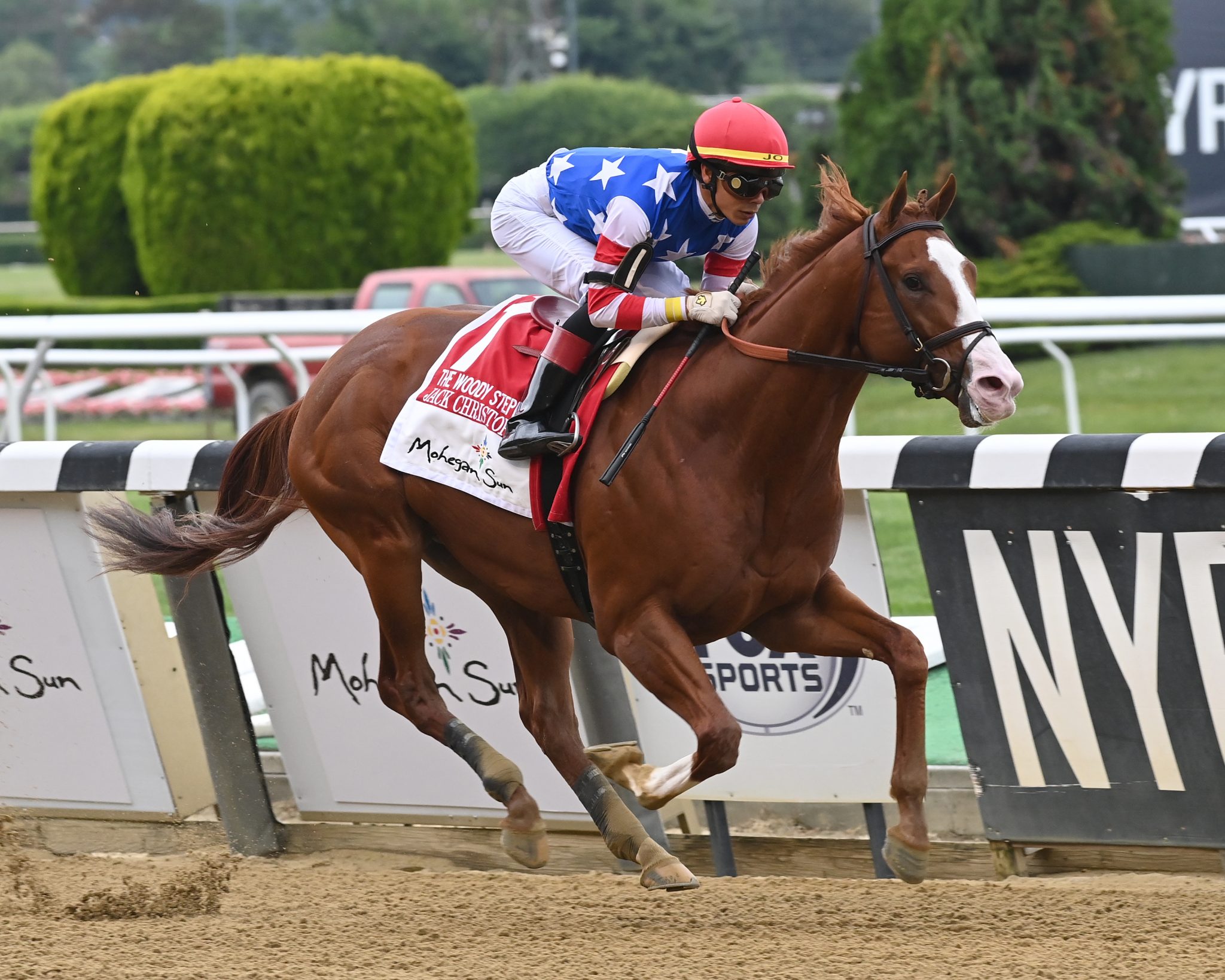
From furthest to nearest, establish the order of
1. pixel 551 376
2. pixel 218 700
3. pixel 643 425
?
pixel 218 700
pixel 551 376
pixel 643 425

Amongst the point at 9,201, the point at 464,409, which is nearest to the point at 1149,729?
the point at 464,409

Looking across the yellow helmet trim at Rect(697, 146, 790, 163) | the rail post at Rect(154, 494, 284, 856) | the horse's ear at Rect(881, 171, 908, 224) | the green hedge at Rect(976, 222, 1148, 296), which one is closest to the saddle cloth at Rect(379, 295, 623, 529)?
the yellow helmet trim at Rect(697, 146, 790, 163)

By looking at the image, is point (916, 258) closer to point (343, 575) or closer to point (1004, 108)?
point (343, 575)

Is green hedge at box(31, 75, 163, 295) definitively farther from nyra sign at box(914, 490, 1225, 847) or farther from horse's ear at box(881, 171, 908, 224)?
horse's ear at box(881, 171, 908, 224)

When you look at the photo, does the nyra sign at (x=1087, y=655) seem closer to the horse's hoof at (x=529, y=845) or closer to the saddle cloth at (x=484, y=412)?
the saddle cloth at (x=484, y=412)

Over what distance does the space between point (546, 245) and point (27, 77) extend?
7760 centimetres

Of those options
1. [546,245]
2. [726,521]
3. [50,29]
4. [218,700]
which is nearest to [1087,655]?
[726,521]

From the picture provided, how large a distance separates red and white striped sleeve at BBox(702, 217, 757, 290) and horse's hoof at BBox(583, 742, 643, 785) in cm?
107

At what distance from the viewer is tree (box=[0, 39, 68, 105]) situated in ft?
242

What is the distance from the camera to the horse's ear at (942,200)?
3.29 m

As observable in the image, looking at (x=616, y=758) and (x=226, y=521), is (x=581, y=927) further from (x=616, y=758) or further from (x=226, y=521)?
(x=226, y=521)

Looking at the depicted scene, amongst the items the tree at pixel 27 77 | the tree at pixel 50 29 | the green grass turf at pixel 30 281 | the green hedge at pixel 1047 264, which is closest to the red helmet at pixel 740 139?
the green hedge at pixel 1047 264

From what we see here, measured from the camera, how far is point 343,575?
4.61 m

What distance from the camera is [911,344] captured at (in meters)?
3.26
